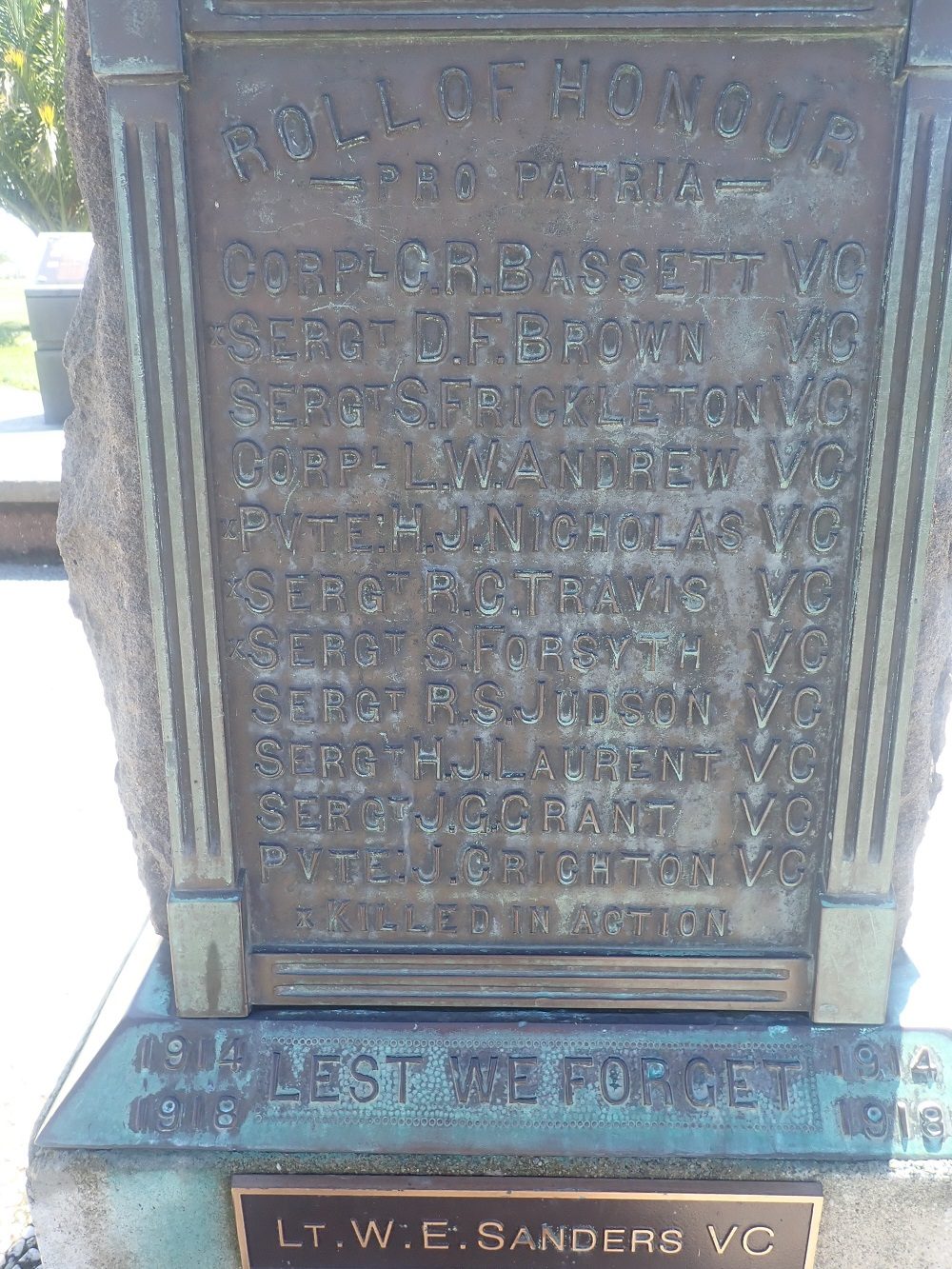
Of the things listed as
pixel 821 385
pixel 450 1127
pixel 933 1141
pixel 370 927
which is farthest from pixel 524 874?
pixel 821 385

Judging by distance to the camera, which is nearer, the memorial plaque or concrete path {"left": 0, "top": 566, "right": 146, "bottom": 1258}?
the memorial plaque

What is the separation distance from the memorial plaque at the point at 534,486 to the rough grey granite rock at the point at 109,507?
0.14 metres

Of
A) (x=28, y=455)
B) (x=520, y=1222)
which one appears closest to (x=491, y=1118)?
(x=520, y=1222)

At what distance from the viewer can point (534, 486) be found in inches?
78.3

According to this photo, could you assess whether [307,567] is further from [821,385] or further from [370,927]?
[821,385]

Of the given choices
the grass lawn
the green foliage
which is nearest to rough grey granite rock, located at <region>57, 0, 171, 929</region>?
the grass lawn

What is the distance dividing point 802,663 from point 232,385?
1.13 m

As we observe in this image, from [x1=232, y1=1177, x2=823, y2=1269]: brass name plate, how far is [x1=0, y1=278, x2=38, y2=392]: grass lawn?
10027mm

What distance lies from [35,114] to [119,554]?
73.9 feet

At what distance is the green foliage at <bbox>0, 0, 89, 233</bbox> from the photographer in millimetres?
20484

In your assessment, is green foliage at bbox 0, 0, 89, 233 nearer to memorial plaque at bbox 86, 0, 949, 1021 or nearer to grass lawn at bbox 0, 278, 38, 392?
grass lawn at bbox 0, 278, 38, 392

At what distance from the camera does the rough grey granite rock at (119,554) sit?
6.52ft

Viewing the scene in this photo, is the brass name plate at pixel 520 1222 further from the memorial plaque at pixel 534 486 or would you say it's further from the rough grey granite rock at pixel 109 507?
the rough grey granite rock at pixel 109 507

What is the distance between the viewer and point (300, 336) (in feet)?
6.32
